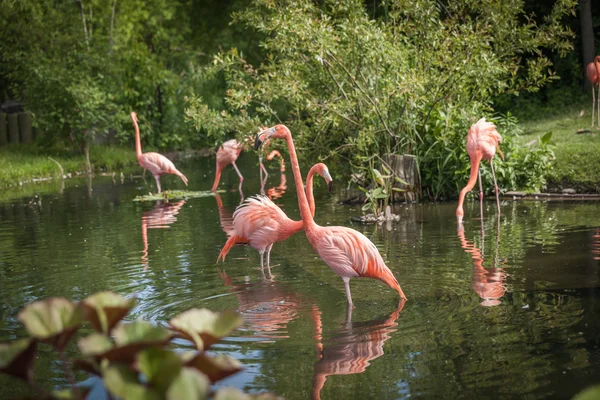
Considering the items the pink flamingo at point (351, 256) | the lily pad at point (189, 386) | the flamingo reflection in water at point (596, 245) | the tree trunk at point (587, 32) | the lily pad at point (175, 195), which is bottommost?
the flamingo reflection in water at point (596, 245)

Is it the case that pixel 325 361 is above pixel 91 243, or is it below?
below

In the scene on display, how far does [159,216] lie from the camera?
12.3 metres

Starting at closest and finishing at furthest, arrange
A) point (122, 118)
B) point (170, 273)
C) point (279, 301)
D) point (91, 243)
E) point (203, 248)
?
point (279, 301), point (170, 273), point (203, 248), point (91, 243), point (122, 118)

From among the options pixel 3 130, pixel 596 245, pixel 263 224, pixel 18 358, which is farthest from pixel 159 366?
pixel 3 130

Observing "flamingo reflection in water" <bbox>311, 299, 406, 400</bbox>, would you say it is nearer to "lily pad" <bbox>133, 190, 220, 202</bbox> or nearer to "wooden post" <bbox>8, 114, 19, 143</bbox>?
"lily pad" <bbox>133, 190, 220, 202</bbox>

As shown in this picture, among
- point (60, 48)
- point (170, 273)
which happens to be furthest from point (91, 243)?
point (60, 48)

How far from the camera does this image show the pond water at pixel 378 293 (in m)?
4.41

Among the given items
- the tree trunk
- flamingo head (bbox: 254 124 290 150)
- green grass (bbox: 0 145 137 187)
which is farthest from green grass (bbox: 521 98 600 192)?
green grass (bbox: 0 145 137 187)

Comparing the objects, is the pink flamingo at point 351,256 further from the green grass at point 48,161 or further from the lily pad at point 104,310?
the green grass at point 48,161

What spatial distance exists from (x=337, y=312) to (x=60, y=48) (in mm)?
19880

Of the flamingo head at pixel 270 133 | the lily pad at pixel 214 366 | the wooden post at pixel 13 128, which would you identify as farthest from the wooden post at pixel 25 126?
the lily pad at pixel 214 366

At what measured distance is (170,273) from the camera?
758cm

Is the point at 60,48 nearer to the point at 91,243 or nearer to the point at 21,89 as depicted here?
the point at 21,89

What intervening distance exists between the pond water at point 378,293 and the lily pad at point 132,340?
8.35 ft
